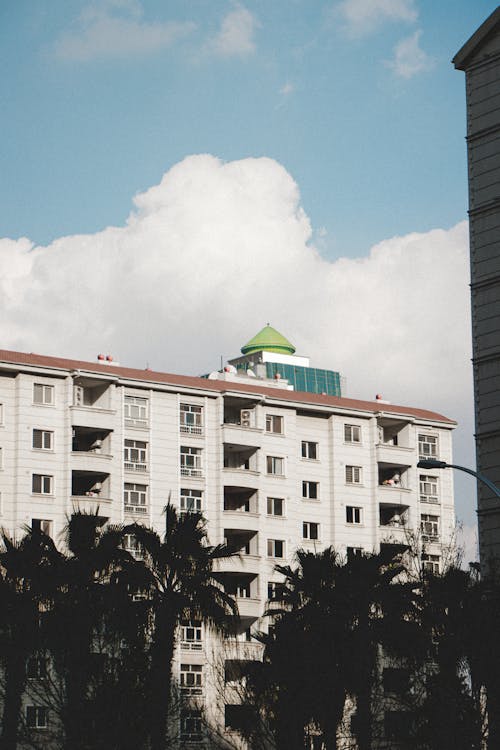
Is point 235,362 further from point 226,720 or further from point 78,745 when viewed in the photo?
point 78,745

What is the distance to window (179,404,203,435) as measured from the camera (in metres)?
91.9

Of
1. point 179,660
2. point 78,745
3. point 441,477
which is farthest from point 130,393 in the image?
point 78,745

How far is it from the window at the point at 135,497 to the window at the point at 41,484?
4683mm

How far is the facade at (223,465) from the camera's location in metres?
85.9

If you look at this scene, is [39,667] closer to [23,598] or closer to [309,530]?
[23,598]

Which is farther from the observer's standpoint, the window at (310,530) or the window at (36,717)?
the window at (310,530)

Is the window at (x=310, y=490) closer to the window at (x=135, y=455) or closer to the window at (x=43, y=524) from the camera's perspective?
the window at (x=135, y=455)

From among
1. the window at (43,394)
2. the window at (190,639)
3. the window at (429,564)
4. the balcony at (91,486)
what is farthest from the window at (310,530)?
the window at (43,394)

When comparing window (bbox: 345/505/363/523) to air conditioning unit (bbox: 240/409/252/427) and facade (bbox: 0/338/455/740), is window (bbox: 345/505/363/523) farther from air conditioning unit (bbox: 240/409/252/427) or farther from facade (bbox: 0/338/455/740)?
air conditioning unit (bbox: 240/409/252/427)

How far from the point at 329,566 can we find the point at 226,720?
28534mm

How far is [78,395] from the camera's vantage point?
88.5 meters

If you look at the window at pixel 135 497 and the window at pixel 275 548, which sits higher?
the window at pixel 135 497

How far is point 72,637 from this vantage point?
56.0m

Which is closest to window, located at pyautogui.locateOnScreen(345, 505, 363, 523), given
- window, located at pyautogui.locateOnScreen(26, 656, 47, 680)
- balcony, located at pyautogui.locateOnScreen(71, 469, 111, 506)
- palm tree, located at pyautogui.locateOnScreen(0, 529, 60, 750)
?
balcony, located at pyautogui.locateOnScreen(71, 469, 111, 506)
